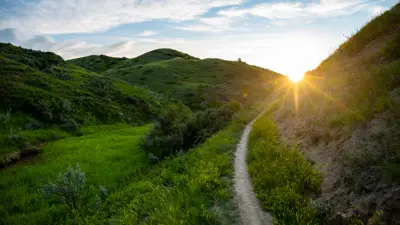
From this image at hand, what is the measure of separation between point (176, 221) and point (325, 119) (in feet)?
25.5

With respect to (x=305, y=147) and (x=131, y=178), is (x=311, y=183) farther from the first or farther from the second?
(x=131, y=178)

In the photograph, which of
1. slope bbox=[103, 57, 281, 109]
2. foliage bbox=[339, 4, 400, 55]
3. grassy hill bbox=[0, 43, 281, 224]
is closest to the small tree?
grassy hill bbox=[0, 43, 281, 224]

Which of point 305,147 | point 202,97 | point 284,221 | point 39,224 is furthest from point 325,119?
point 202,97

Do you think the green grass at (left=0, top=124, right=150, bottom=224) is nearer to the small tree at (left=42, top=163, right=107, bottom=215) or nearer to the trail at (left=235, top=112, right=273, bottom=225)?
the small tree at (left=42, top=163, right=107, bottom=215)

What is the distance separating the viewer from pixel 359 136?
8.27 m

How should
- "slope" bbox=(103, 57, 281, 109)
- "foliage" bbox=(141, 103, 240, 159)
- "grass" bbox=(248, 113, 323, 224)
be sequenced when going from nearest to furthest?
"grass" bbox=(248, 113, 323, 224) → "foliage" bbox=(141, 103, 240, 159) → "slope" bbox=(103, 57, 281, 109)

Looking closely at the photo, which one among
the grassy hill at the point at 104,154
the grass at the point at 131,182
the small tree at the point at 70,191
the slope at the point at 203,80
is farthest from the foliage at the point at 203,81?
the small tree at the point at 70,191

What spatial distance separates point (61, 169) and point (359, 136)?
62.7ft

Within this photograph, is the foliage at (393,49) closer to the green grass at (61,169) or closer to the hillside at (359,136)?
the hillside at (359,136)

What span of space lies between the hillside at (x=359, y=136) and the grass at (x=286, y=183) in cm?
21

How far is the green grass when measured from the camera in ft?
46.3

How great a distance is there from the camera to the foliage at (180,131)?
2408 centimetres

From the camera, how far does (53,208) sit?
1430cm

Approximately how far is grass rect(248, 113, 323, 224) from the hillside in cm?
21
